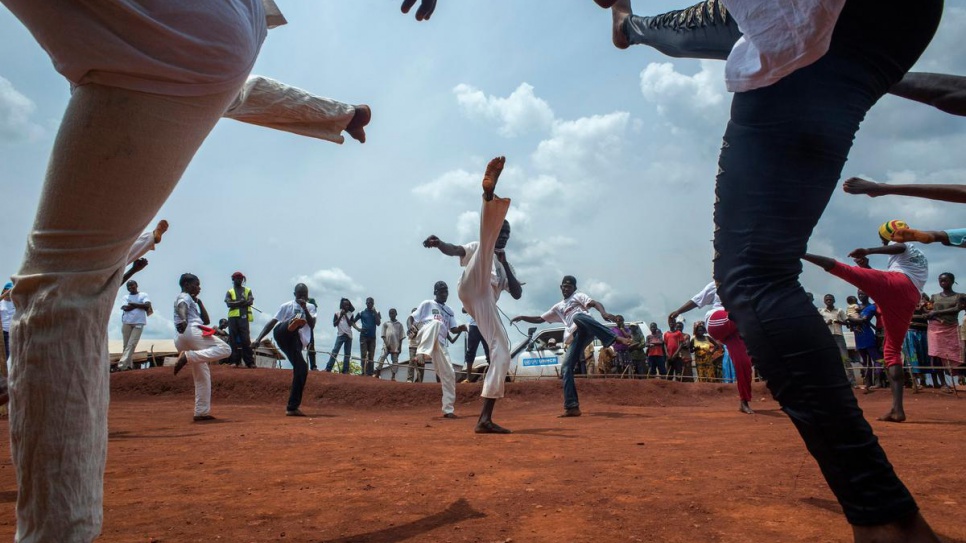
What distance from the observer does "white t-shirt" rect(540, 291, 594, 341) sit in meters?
9.67

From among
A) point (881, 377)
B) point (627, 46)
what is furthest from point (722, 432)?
point (881, 377)

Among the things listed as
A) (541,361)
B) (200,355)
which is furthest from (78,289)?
(541,361)

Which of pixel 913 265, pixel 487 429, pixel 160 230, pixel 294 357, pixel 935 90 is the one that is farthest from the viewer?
pixel 294 357

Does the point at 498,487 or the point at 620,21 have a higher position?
the point at 620,21

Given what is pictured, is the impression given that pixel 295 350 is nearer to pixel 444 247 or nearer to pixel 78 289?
pixel 444 247

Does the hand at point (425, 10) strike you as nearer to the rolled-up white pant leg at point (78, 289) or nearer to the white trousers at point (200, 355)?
the rolled-up white pant leg at point (78, 289)

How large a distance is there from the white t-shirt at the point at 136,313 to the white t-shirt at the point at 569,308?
8.96m

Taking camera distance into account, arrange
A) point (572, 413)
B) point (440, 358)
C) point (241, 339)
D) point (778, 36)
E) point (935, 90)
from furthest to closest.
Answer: point (241, 339) < point (440, 358) < point (572, 413) < point (935, 90) < point (778, 36)

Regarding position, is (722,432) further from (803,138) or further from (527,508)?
(803,138)

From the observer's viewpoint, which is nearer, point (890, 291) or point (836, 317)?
point (890, 291)

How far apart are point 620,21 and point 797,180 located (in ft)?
3.13

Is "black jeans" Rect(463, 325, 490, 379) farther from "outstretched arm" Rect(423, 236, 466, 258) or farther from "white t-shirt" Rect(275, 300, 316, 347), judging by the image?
"outstretched arm" Rect(423, 236, 466, 258)

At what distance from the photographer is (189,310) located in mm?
8891

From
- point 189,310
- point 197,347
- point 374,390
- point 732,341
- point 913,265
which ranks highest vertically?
point 913,265
